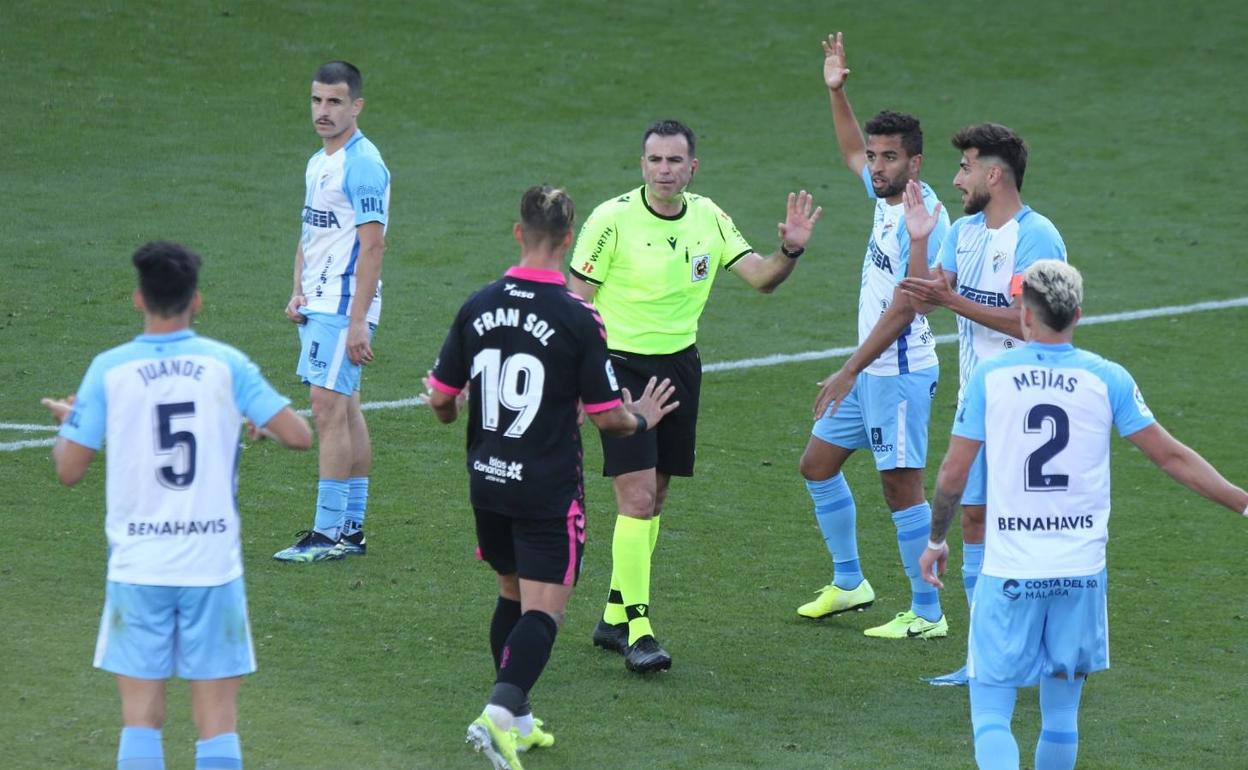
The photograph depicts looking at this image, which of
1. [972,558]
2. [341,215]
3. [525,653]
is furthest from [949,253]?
[341,215]

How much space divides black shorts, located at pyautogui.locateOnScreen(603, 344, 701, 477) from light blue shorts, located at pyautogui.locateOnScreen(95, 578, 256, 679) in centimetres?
260

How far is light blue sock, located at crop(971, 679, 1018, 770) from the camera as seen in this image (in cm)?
563

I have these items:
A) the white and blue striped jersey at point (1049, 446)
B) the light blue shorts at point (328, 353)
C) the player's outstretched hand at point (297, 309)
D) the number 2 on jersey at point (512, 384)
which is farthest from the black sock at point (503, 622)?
the player's outstretched hand at point (297, 309)

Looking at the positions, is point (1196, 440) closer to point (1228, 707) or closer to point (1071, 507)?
point (1228, 707)

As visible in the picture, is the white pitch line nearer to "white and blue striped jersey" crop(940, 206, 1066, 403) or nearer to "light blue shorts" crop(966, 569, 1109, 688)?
"white and blue striped jersey" crop(940, 206, 1066, 403)

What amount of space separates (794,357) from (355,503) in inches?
211

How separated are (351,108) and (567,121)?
1158cm

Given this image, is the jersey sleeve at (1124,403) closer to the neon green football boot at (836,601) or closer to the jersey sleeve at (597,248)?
the jersey sleeve at (597,248)

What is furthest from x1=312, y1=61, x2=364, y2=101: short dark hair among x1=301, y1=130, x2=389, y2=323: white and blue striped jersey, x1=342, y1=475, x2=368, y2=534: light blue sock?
x1=342, y1=475, x2=368, y2=534: light blue sock

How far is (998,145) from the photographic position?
7.23 meters

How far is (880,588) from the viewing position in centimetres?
895

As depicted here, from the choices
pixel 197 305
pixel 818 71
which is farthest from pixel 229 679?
pixel 818 71

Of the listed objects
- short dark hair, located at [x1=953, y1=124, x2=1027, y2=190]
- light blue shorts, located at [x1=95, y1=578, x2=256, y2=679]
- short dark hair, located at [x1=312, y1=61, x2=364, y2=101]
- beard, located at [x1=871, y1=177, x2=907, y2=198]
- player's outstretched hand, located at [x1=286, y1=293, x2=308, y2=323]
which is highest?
short dark hair, located at [x1=312, y1=61, x2=364, y2=101]

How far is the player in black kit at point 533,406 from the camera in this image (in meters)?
6.17
